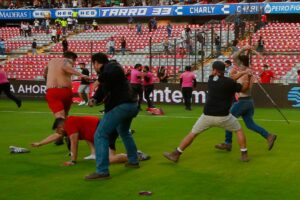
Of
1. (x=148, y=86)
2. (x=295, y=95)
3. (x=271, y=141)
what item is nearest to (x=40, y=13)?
(x=148, y=86)

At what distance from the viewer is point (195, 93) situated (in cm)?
2128

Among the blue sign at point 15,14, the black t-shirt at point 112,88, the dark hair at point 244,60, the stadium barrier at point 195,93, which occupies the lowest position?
the stadium barrier at point 195,93

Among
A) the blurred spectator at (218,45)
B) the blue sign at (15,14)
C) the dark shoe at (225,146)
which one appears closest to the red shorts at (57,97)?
the dark shoe at (225,146)

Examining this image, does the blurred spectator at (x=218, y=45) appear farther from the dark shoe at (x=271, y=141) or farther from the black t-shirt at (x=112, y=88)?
the black t-shirt at (x=112, y=88)

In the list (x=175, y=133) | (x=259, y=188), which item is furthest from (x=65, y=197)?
(x=175, y=133)

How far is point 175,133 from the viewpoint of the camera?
42.5 ft

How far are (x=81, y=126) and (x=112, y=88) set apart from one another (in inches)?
49.8

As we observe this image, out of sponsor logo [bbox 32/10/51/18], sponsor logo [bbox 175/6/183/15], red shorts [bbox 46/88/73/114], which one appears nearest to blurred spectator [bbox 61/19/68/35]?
sponsor logo [bbox 32/10/51/18]

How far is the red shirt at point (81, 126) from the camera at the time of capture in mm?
8977

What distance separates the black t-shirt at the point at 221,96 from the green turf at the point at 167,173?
0.88 metres

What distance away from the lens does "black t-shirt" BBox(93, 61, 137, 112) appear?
7.92 metres

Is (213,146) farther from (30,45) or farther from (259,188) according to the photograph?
(30,45)

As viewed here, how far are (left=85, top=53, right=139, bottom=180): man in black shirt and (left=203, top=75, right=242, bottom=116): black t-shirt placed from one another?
4.26 feet

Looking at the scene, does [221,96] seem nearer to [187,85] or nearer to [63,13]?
[187,85]
